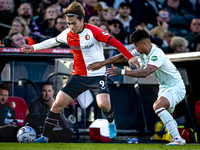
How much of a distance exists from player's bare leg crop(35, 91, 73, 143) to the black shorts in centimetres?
9

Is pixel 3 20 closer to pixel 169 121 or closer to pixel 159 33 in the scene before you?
pixel 159 33

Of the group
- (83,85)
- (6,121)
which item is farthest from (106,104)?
(6,121)

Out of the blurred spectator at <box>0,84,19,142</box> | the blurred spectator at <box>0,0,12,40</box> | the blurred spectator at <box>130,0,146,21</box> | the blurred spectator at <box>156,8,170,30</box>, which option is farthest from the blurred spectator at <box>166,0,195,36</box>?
the blurred spectator at <box>0,84,19,142</box>

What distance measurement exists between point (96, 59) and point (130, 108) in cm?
190

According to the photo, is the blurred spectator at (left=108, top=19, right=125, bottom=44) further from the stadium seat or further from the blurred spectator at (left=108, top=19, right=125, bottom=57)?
the stadium seat

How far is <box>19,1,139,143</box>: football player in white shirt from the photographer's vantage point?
5516 millimetres

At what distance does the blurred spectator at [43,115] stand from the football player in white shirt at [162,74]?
143cm

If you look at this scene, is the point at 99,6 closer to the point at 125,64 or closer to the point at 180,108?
the point at 125,64

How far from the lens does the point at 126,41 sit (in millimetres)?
9242

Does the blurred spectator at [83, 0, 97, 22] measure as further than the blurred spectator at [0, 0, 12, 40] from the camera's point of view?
Yes

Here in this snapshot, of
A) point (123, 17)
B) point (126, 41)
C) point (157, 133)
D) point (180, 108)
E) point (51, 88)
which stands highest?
point (123, 17)

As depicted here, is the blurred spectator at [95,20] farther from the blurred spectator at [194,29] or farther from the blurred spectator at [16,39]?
the blurred spectator at [194,29]

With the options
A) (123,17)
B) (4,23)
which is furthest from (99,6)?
(4,23)

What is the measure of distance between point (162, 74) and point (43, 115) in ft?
7.90
